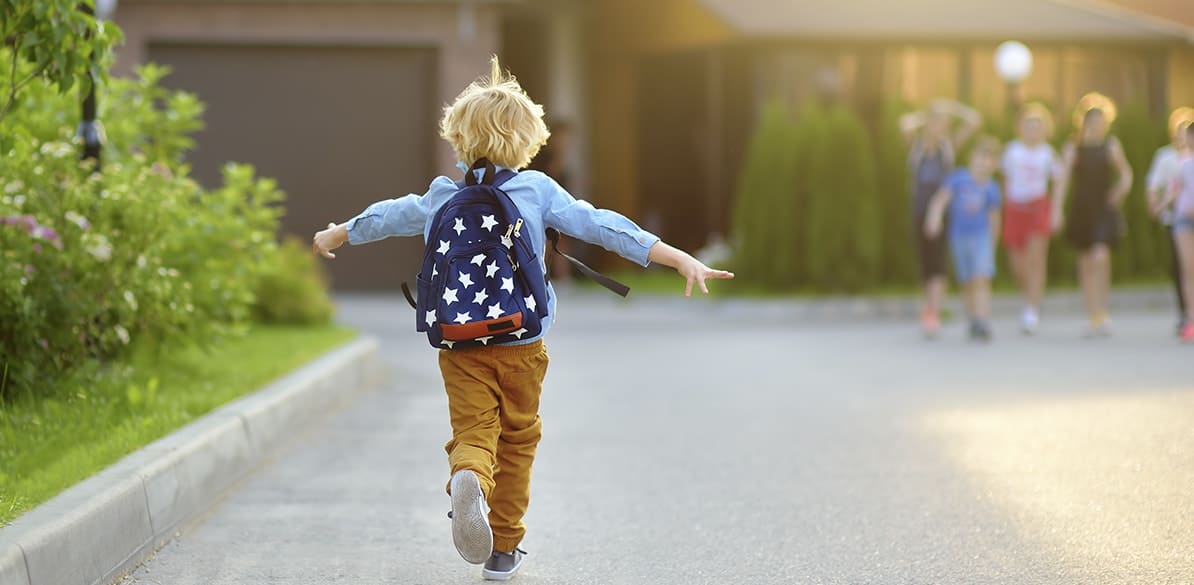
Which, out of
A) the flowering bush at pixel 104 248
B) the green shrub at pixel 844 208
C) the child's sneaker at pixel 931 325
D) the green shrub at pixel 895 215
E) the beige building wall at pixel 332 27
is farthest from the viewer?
the beige building wall at pixel 332 27

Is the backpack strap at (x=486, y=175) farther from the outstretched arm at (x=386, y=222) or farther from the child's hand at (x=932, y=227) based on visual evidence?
the child's hand at (x=932, y=227)

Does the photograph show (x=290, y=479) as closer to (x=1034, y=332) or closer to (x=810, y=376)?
(x=810, y=376)

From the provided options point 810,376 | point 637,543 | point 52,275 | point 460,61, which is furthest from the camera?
point 460,61

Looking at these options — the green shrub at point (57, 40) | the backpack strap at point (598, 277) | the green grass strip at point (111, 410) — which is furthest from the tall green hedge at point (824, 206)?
the backpack strap at point (598, 277)

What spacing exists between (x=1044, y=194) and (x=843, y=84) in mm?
8479

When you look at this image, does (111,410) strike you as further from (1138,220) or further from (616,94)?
(616,94)

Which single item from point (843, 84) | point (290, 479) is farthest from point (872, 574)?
point (843, 84)

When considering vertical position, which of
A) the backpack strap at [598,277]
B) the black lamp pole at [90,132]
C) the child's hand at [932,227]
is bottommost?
the child's hand at [932,227]

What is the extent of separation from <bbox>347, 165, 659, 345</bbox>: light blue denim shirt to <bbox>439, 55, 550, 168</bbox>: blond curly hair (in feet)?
0.22

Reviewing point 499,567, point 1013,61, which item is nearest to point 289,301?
point 499,567

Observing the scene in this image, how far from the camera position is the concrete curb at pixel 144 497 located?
14.8 ft

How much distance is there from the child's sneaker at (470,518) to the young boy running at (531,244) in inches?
1.0

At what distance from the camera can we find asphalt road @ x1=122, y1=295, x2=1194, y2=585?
17.2ft

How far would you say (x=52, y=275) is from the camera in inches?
295
